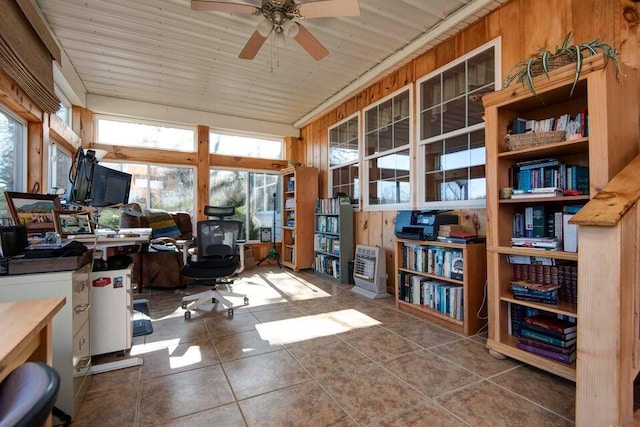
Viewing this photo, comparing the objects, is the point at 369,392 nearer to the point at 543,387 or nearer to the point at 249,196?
the point at 543,387

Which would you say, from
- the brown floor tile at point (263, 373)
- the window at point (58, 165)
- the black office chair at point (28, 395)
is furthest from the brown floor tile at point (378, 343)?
the window at point (58, 165)

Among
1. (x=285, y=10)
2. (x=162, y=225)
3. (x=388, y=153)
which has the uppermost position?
(x=285, y=10)

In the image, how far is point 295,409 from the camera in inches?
62.7

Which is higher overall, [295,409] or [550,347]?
[550,347]

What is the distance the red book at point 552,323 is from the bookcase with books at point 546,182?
0.07 meters

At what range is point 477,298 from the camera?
2.59 m

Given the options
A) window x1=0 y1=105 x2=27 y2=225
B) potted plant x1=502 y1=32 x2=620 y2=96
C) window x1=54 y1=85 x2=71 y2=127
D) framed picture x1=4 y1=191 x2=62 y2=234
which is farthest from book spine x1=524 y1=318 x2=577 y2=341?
window x1=54 y1=85 x2=71 y2=127

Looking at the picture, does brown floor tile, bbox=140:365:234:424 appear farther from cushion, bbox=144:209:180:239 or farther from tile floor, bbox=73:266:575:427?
cushion, bbox=144:209:180:239

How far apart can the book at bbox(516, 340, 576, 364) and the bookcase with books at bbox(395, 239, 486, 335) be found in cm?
51

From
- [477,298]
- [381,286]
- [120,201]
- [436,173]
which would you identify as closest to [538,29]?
[436,173]

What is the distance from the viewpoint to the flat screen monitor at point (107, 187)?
230 centimetres

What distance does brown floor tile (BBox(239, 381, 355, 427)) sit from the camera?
1496 millimetres

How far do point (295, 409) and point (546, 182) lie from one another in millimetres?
2138

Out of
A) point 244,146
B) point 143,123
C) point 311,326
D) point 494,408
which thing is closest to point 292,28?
point 311,326
